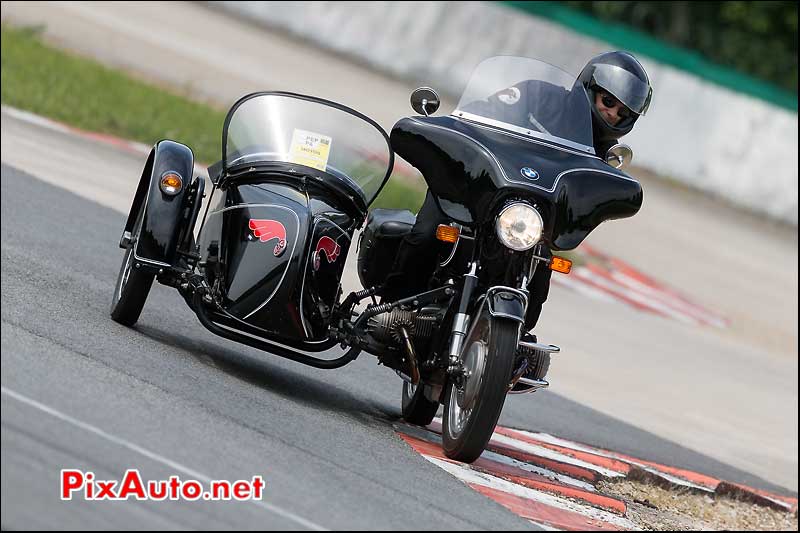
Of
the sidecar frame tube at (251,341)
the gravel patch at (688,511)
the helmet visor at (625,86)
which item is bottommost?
the gravel patch at (688,511)

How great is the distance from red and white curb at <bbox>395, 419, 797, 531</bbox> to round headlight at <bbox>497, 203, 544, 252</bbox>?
38.9 inches

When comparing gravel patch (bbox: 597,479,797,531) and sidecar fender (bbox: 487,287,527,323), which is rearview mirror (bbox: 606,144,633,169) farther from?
gravel patch (bbox: 597,479,797,531)

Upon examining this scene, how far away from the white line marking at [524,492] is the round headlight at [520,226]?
96 centimetres

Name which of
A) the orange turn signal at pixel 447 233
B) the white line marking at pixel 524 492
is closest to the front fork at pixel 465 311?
the orange turn signal at pixel 447 233

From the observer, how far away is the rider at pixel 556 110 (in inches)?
268

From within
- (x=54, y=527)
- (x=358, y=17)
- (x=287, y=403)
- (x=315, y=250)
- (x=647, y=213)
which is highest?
(x=358, y=17)

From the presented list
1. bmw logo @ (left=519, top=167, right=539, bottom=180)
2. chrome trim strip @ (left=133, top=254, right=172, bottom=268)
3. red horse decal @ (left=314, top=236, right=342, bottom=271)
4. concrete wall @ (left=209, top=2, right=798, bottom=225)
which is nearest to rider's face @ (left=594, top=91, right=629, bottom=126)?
bmw logo @ (left=519, top=167, right=539, bottom=180)

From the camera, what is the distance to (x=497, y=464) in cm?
676

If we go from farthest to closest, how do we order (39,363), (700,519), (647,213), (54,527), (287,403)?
(647,213) → (700,519) → (287,403) → (39,363) → (54,527)

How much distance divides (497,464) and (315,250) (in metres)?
1.31

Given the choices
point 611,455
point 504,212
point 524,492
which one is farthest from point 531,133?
point 611,455

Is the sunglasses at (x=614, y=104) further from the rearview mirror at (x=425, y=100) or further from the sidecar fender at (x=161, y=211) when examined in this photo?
the sidecar fender at (x=161, y=211)

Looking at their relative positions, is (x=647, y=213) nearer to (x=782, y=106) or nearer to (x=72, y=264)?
(x=782, y=106)

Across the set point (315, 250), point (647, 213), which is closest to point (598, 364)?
point (315, 250)
